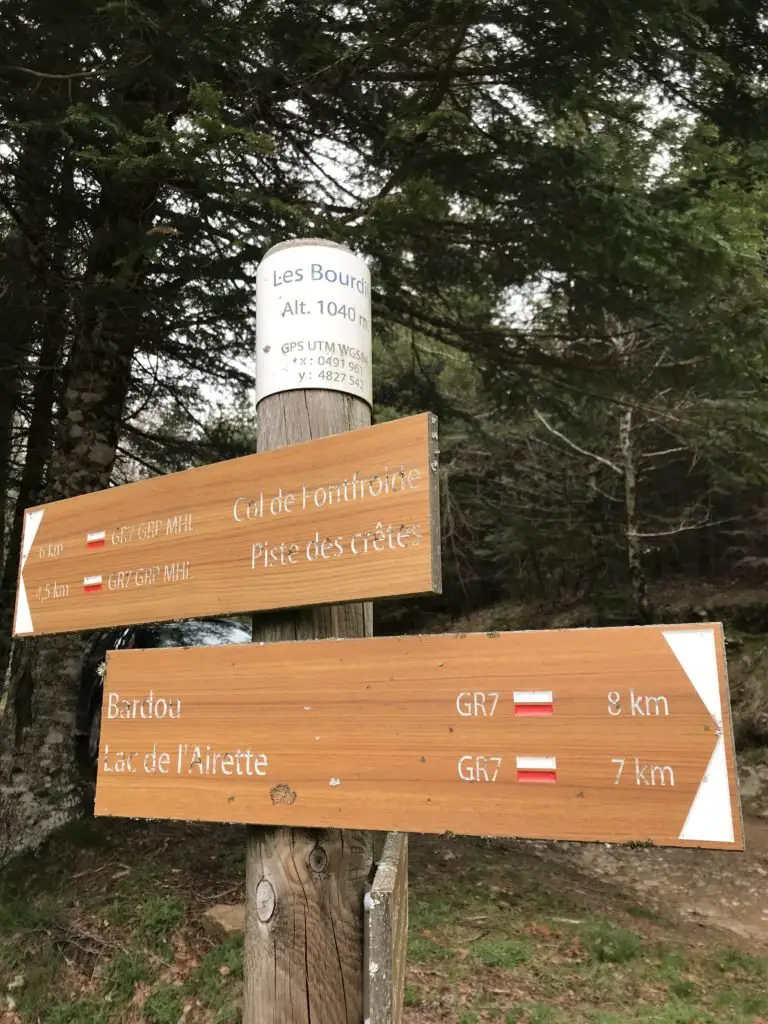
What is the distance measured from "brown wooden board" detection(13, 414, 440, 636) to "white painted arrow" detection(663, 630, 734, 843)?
0.52 m

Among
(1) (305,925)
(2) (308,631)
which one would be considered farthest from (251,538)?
(1) (305,925)

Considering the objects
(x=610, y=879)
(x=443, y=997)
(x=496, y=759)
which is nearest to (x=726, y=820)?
(x=496, y=759)

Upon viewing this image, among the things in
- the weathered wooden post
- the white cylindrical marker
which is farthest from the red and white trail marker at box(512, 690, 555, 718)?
the white cylindrical marker

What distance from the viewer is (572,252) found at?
4.65 m

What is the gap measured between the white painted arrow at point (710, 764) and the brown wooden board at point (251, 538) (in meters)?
0.52

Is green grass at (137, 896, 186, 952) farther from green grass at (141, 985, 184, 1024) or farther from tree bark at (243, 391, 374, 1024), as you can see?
tree bark at (243, 391, 374, 1024)

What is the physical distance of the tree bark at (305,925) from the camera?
1.65 meters

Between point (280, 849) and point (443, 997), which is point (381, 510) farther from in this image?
point (443, 997)

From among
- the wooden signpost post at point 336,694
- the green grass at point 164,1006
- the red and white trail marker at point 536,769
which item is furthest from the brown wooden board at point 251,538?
the green grass at point 164,1006

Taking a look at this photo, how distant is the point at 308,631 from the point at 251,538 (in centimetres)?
28

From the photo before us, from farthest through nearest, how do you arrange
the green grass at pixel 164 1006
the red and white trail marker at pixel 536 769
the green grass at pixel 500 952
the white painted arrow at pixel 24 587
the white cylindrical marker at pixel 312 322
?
the green grass at pixel 500 952 → the green grass at pixel 164 1006 → the white painted arrow at pixel 24 587 → the white cylindrical marker at pixel 312 322 → the red and white trail marker at pixel 536 769

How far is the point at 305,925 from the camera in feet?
5.52

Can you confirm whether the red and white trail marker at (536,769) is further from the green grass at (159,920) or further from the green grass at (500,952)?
the green grass at (159,920)

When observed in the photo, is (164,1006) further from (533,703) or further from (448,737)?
(533,703)
